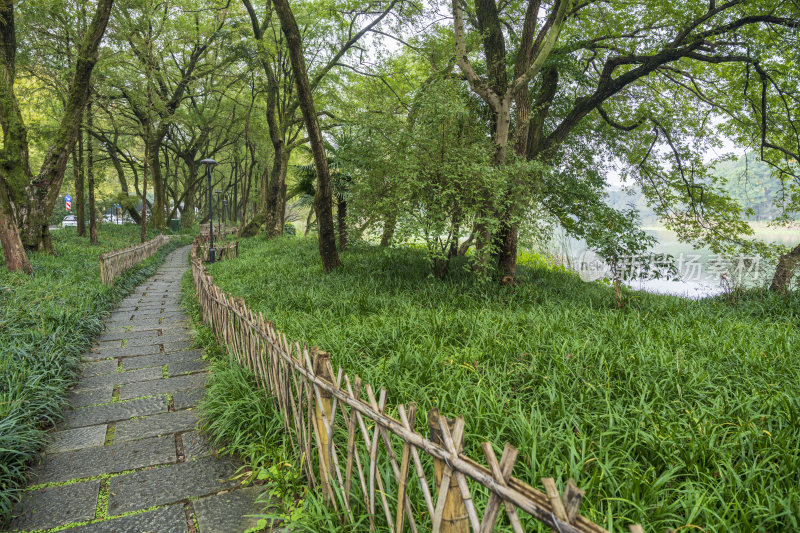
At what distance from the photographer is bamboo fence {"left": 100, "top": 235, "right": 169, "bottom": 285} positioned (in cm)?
951

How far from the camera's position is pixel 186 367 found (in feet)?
17.4

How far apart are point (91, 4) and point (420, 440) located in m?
18.0

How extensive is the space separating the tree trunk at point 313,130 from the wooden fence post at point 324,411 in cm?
742

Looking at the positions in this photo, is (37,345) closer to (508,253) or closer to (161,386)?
(161,386)

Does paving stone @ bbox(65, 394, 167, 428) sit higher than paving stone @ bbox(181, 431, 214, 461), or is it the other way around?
paving stone @ bbox(65, 394, 167, 428)

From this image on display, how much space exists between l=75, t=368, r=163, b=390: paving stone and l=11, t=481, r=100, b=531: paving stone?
1.98m

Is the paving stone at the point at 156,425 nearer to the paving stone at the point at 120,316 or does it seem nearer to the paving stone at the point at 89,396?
the paving stone at the point at 89,396

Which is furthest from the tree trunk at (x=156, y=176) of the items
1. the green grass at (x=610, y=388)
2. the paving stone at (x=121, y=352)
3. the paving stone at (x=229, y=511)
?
the paving stone at (x=229, y=511)

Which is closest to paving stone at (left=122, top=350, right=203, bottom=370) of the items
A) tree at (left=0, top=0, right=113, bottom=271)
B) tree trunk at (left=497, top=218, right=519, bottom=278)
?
Result: tree at (left=0, top=0, right=113, bottom=271)

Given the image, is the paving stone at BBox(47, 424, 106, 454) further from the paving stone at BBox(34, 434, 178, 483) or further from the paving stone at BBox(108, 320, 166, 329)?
the paving stone at BBox(108, 320, 166, 329)

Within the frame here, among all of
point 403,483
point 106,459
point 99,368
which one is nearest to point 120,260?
point 99,368

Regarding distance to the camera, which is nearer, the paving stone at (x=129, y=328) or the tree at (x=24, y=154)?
the paving stone at (x=129, y=328)

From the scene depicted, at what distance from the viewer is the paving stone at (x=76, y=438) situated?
11.6 ft

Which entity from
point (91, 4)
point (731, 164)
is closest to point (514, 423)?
point (731, 164)
